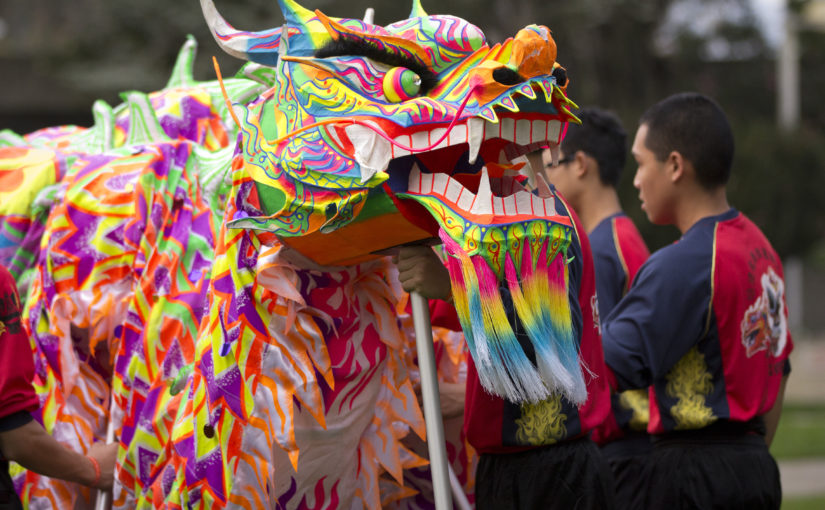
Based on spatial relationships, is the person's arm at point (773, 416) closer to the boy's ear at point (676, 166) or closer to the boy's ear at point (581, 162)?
the boy's ear at point (676, 166)

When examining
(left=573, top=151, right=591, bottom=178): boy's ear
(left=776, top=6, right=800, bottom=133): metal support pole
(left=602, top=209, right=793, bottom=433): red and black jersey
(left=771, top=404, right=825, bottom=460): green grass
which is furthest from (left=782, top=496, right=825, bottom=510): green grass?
(left=776, top=6, right=800, bottom=133): metal support pole

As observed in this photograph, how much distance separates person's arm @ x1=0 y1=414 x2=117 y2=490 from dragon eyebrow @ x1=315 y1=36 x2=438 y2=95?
1.40 m

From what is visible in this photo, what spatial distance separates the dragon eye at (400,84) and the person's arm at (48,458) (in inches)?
56.5

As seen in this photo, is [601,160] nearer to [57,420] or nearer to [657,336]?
[657,336]

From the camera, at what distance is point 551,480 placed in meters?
2.93

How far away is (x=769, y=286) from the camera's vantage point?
12.0 ft

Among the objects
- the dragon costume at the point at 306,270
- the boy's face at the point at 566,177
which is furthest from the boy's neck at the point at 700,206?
the dragon costume at the point at 306,270

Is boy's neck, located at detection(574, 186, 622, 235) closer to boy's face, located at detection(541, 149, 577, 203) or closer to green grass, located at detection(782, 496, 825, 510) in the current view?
boy's face, located at detection(541, 149, 577, 203)

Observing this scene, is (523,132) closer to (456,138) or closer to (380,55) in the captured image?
(456,138)

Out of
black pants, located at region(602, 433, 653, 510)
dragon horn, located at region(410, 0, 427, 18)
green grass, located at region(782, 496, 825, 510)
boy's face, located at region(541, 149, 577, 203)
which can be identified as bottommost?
green grass, located at region(782, 496, 825, 510)

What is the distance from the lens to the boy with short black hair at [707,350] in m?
3.45

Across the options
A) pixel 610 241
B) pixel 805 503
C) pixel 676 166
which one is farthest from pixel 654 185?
pixel 805 503

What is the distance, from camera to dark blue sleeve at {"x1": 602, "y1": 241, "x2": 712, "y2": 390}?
11.2 feet

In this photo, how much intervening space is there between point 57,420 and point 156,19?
11946mm
